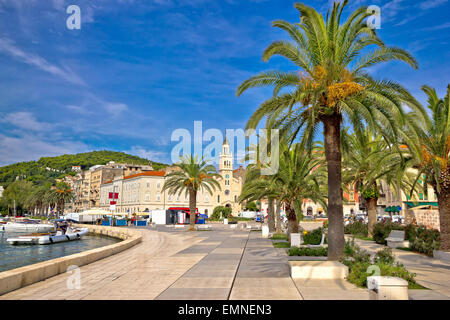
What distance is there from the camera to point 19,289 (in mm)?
8648

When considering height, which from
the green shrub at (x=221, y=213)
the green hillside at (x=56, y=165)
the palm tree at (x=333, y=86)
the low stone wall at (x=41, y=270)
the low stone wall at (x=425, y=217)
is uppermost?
the green hillside at (x=56, y=165)

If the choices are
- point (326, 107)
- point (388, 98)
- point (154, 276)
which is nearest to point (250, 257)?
point (154, 276)

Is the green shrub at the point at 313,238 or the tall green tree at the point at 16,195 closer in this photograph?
the green shrub at the point at 313,238

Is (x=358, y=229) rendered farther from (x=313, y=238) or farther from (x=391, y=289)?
(x=391, y=289)

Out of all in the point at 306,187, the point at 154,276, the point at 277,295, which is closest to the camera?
the point at 277,295

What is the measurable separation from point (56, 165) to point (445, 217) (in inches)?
7835

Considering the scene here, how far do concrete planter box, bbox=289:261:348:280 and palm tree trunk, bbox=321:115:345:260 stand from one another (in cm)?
180

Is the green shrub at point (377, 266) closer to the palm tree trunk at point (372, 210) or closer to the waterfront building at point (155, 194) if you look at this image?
the palm tree trunk at point (372, 210)

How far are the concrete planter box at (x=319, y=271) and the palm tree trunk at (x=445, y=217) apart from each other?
7749 millimetres

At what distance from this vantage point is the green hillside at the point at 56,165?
16550cm

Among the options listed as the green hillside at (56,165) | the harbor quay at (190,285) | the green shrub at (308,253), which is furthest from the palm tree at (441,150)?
the green hillside at (56,165)

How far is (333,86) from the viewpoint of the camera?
450 inches
